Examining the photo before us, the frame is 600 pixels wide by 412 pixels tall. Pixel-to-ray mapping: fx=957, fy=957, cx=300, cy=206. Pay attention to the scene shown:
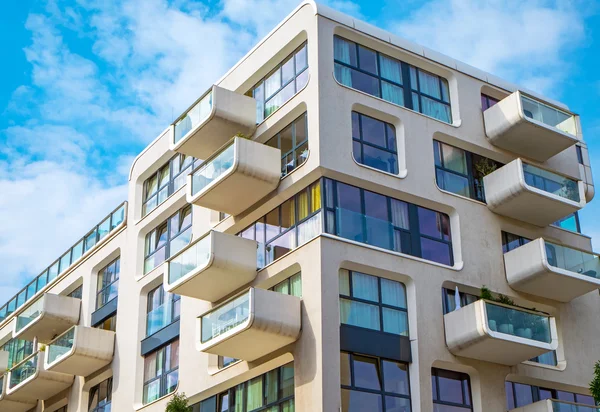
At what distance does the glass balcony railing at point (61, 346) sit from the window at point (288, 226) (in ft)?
31.9

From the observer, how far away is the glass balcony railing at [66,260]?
37.2 meters

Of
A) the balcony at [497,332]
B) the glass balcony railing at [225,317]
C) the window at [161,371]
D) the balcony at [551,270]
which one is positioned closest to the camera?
the glass balcony railing at [225,317]

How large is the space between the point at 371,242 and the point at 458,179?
452 cm

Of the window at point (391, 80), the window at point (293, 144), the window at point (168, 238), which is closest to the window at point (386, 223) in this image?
the window at point (293, 144)

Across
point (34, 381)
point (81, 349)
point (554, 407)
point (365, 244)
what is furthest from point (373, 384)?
point (34, 381)

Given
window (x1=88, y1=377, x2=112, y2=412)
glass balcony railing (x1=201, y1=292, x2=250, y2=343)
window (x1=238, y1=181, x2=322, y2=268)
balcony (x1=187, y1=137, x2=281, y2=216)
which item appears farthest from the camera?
window (x1=88, y1=377, x2=112, y2=412)

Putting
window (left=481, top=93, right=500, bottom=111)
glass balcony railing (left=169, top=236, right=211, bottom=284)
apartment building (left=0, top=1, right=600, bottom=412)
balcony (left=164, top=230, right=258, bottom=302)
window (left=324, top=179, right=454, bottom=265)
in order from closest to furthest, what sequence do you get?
apartment building (left=0, top=1, right=600, bottom=412) < window (left=324, top=179, right=454, bottom=265) < balcony (left=164, top=230, right=258, bottom=302) < glass balcony railing (left=169, top=236, right=211, bottom=284) < window (left=481, top=93, right=500, bottom=111)

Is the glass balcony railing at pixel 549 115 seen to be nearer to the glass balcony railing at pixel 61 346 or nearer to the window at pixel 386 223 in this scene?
the window at pixel 386 223

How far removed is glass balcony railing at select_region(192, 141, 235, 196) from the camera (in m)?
26.8

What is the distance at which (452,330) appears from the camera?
1003 inches

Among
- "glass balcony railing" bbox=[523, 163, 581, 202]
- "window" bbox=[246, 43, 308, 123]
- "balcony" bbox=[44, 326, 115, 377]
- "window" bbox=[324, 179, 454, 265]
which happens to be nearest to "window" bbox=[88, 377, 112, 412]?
"balcony" bbox=[44, 326, 115, 377]

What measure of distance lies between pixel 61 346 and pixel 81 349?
973 mm

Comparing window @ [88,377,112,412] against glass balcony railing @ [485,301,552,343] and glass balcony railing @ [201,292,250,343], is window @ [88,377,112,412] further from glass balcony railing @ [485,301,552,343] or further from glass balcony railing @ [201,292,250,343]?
glass balcony railing @ [485,301,552,343]

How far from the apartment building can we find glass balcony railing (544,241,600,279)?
1.9 inches
